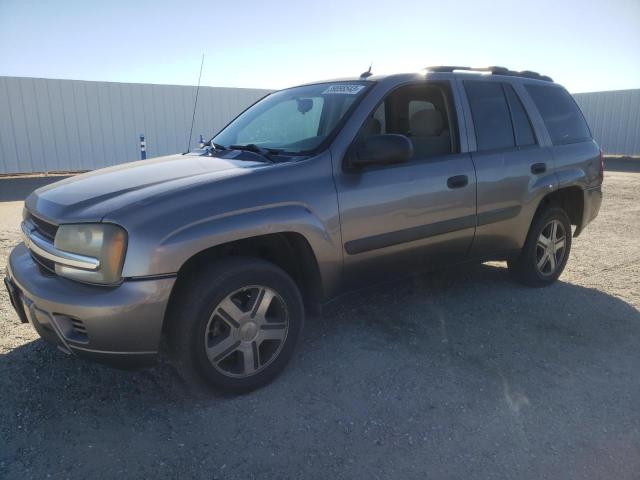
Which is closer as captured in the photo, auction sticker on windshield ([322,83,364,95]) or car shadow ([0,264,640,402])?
car shadow ([0,264,640,402])

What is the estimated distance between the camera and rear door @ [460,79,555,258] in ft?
12.2

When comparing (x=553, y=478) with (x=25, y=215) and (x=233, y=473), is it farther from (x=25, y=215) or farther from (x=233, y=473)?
(x=25, y=215)

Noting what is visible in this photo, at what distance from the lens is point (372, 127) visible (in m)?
3.36

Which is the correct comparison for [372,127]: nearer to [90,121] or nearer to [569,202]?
[569,202]

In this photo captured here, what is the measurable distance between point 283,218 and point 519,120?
248 cm

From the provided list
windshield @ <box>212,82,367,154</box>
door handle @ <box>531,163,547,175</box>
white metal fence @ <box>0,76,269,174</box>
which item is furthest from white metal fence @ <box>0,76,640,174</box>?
door handle @ <box>531,163,547,175</box>

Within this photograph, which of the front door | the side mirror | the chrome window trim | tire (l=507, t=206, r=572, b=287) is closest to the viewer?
the chrome window trim

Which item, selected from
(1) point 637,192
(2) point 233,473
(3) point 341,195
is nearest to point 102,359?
(2) point 233,473

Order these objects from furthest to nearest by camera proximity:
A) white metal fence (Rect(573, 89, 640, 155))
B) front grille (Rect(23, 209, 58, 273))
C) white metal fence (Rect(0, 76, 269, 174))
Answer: white metal fence (Rect(573, 89, 640, 155)) → white metal fence (Rect(0, 76, 269, 174)) → front grille (Rect(23, 209, 58, 273))

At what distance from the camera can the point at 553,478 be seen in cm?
215

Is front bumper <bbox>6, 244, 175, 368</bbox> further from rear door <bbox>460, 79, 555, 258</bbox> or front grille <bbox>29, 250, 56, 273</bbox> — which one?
rear door <bbox>460, 79, 555, 258</bbox>

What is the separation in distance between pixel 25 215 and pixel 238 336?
1594 mm

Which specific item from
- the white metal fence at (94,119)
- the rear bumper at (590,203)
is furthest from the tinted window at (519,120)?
the white metal fence at (94,119)

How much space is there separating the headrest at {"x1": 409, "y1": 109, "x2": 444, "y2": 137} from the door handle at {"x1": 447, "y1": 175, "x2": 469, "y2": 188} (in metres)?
0.36
